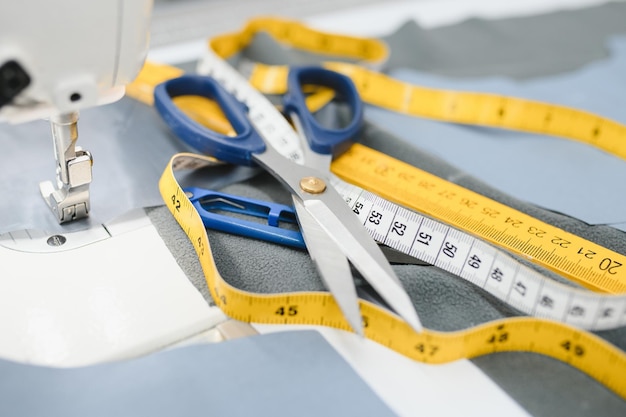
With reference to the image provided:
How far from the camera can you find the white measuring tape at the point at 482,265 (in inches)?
39.3

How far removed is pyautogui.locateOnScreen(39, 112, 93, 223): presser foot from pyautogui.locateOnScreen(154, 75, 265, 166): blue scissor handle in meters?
0.22

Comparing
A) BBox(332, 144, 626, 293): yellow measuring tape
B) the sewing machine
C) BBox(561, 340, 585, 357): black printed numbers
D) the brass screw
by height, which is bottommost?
BBox(561, 340, 585, 357): black printed numbers

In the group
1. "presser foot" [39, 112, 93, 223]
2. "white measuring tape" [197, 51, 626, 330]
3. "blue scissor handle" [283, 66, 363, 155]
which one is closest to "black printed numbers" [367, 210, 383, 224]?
"white measuring tape" [197, 51, 626, 330]

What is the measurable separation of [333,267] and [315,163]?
1.00 feet

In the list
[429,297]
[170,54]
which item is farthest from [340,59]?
[429,297]

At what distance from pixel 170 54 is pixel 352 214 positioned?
843 mm

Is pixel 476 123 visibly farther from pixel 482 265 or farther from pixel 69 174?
pixel 69 174

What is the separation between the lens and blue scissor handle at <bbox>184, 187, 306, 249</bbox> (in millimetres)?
1146

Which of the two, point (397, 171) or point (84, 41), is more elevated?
point (84, 41)

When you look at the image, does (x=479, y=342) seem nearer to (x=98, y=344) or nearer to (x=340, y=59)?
(x=98, y=344)

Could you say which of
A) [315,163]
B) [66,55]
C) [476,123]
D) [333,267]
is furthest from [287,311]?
[476,123]

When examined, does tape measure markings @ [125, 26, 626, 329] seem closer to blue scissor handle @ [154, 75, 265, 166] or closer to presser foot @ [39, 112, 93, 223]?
blue scissor handle @ [154, 75, 265, 166]

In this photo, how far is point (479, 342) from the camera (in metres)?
1.01

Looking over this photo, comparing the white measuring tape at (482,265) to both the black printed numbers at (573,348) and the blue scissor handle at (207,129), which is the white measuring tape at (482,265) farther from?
the blue scissor handle at (207,129)
